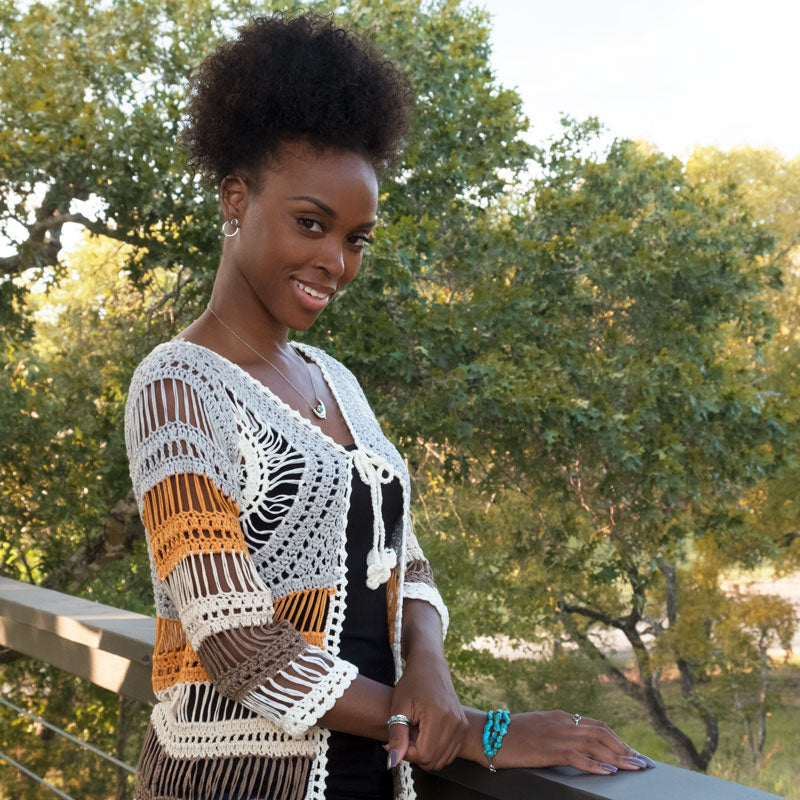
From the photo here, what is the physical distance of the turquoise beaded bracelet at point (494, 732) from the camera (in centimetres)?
126

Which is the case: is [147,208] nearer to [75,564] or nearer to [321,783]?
[75,564]

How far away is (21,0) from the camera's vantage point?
20.9 feet

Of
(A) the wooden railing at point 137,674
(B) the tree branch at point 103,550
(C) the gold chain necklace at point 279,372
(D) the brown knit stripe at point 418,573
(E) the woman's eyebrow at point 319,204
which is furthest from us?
(B) the tree branch at point 103,550

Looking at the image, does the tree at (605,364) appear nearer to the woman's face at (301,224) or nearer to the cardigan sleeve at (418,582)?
the cardigan sleeve at (418,582)

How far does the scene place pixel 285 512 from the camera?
1.35m

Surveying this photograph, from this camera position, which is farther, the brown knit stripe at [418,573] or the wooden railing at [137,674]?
the brown knit stripe at [418,573]

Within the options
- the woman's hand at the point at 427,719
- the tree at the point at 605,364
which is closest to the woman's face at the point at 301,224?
the woman's hand at the point at 427,719

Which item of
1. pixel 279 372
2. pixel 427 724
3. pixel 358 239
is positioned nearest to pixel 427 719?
pixel 427 724

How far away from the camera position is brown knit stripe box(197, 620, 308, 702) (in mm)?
1227

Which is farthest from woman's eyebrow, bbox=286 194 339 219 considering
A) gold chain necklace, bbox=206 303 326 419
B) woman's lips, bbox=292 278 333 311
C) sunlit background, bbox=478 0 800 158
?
sunlit background, bbox=478 0 800 158

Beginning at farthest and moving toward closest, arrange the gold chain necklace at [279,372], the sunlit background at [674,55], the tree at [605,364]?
the sunlit background at [674,55] < the tree at [605,364] < the gold chain necklace at [279,372]

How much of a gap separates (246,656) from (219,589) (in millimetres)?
88

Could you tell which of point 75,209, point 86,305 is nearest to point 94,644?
point 75,209

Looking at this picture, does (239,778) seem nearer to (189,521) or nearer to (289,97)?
(189,521)
